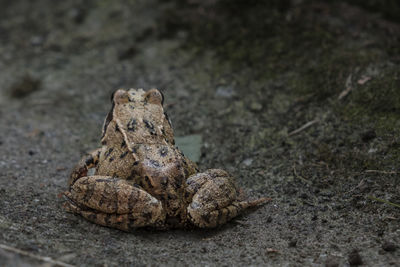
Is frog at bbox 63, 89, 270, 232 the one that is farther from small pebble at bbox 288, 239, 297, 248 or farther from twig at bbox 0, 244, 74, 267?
twig at bbox 0, 244, 74, 267

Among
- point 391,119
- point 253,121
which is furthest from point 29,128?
point 391,119

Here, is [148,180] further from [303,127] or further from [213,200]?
[303,127]

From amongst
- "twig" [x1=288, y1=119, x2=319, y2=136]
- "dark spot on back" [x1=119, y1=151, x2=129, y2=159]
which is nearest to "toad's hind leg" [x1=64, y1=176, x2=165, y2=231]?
"dark spot on back" [x1=119, y1=151, x2=129, y2=159]

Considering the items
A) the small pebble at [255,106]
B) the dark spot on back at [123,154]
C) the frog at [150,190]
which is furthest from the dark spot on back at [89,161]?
the small pebble at [255,106]

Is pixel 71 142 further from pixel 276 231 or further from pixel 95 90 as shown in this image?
pixel 276 231

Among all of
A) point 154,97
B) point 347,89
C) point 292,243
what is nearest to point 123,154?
point 154,97

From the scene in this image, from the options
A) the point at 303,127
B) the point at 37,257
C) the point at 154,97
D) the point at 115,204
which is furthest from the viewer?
the point at 303,127

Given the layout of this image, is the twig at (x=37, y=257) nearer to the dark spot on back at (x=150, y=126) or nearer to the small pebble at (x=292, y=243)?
the dark spot on back at (x=150, y=126)
